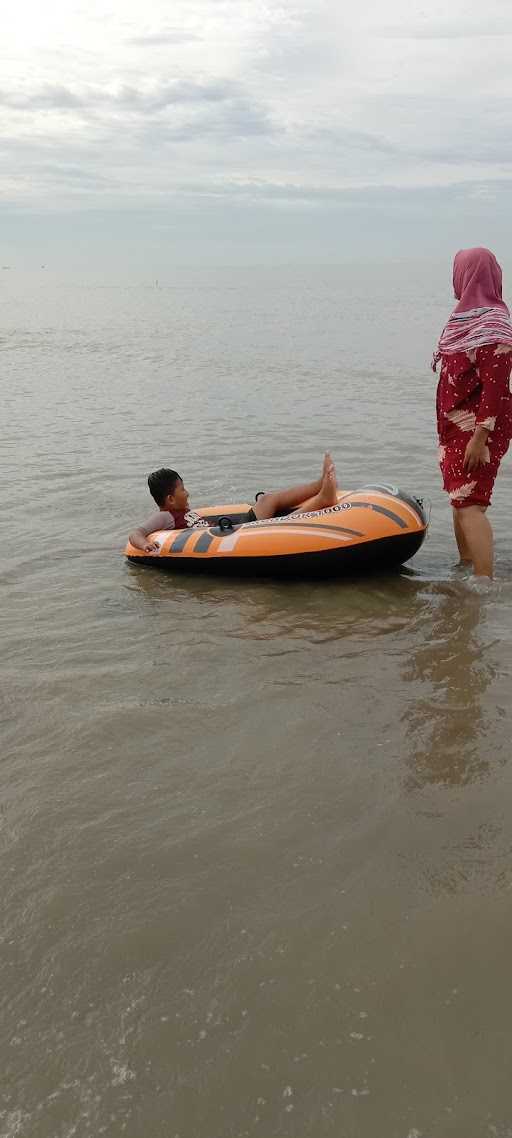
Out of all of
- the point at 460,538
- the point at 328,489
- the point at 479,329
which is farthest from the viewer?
the point at 328,489

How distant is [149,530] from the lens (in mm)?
6395

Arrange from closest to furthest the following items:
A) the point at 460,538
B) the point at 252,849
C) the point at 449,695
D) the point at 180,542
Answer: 1. the point at 252,849
2. the point at 449,695
3. the point at 460,538
4. the point at 180,542

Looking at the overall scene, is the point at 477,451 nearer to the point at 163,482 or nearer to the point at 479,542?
the point at 479,542

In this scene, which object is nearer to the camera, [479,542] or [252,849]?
[252,849]

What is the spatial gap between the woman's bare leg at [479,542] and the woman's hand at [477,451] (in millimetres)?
324

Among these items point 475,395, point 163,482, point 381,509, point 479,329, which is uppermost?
point 479,329

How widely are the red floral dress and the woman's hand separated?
1.2 inches

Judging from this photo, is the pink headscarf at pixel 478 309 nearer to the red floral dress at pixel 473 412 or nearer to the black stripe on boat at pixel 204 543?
the red floral dress at pixel 473 412

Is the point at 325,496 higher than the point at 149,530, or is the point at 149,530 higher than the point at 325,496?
the point at 325,496

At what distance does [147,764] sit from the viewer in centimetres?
349

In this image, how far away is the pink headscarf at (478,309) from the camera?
17.1 feet

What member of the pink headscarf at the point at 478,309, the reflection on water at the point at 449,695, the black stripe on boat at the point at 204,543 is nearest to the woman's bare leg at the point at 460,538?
the reflection on water at the point at 449,695

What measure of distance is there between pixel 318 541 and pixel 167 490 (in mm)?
1417

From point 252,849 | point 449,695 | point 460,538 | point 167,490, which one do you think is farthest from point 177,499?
point 252,849
